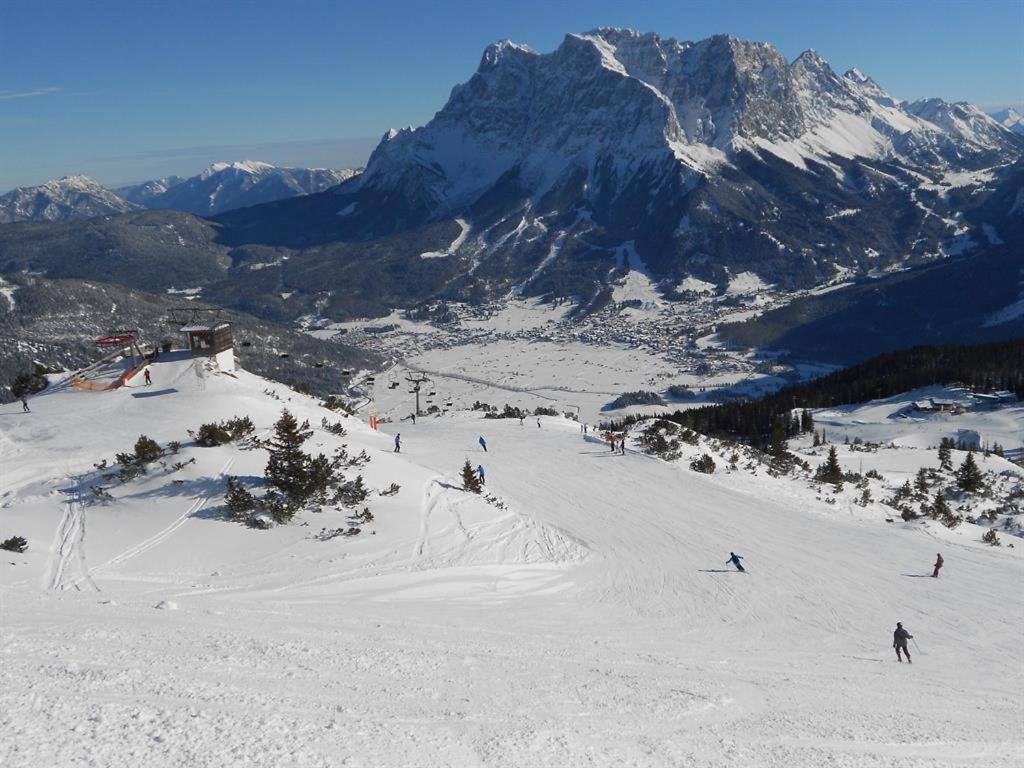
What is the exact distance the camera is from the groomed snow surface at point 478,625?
37.7ft

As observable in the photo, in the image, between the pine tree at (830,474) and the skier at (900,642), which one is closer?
the skier at (900,642)

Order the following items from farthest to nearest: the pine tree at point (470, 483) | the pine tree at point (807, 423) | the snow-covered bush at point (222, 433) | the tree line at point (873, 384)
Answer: the tree line at point (873, 384) → the pine tree at point (807, 423) → the pine tree at point (470, 483) → the snow-covered bush at point (222, 433)

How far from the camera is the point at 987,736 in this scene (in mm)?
13617

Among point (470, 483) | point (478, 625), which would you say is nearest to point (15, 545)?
point (478, 625)

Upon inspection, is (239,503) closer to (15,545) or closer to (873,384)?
(15,545)

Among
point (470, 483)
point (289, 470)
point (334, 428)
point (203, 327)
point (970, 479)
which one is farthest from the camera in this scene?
point (203, 327)

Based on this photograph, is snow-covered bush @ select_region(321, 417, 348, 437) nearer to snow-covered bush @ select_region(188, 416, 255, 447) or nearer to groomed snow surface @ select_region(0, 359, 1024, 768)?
groomed snow surface @ select_region(0, 359, 1024, 768)

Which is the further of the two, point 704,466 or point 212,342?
point 212,342

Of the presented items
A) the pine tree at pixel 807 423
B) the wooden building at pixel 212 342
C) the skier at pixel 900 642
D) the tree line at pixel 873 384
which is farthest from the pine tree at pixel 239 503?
the pine tree at pixel 807 423

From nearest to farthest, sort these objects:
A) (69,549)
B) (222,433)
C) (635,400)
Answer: (69,549) < (222,433) < (635,400)

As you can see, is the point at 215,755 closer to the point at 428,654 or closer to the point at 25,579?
the point at 428,654

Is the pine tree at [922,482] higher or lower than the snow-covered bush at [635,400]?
higher

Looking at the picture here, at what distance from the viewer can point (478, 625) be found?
715 inches

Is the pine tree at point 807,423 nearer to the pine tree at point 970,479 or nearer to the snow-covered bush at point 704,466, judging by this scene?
the pine tree at point 970,479
